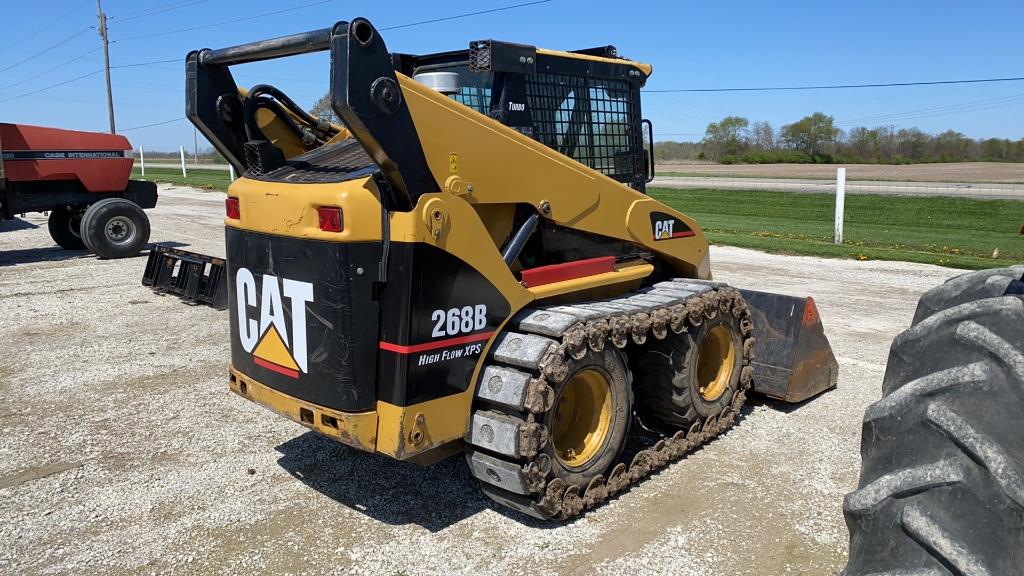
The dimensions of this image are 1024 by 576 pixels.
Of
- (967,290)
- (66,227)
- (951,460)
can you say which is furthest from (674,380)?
(66,227)

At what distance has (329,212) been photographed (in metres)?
→ 3.64

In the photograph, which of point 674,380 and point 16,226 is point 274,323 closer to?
point 674,380

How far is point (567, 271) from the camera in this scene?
460 centimetres

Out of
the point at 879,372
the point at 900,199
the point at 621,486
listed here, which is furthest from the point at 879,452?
the point at 900,199

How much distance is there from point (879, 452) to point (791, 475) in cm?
293

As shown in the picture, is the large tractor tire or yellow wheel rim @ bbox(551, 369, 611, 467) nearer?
the large tractor tire

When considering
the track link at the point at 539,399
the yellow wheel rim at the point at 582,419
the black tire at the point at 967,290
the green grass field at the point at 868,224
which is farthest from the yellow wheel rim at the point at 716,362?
the green grass field at the point at 868,224

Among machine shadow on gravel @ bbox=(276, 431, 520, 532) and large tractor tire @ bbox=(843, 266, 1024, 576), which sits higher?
large tractor tire @ bbox=(843, 266, 1024, 576)

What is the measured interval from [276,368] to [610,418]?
1949 mm

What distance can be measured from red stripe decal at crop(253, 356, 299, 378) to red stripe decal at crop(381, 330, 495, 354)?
615mm

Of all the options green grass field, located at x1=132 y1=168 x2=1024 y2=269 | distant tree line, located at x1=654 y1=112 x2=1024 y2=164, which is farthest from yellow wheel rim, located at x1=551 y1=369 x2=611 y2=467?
distant tree line, located at x1=654 y1=112 x2=1024 y2=164

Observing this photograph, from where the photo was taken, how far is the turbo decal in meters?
3.87

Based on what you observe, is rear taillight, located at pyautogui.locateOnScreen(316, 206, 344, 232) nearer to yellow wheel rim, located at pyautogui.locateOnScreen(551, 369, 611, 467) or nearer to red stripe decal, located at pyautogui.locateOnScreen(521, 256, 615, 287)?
red stripe decal, located at pyautogui.locateOnScreen(521, 256, 615, 287)

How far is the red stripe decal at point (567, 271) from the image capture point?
4.36m
